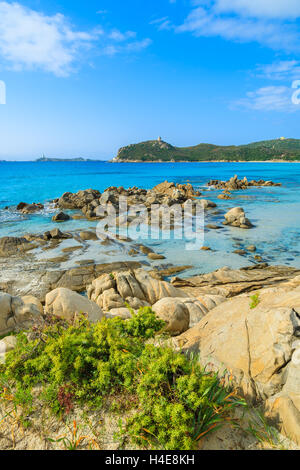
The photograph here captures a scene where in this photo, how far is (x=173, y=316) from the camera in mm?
7363

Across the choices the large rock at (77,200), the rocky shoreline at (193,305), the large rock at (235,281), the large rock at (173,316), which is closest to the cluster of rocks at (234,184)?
the large rock at (77,200)

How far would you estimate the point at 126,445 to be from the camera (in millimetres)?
3545

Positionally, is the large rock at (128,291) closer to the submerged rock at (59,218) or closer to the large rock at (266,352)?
the large rock at (266,352)

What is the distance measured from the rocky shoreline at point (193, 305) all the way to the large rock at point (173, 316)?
3 cm

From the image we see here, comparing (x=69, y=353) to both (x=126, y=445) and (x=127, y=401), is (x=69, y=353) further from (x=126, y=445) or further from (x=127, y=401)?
(x=126, y=445)

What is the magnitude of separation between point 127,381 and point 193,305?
5088 mm

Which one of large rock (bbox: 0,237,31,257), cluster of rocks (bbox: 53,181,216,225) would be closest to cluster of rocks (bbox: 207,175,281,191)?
cluster of rocks (bbox: 53,181,216,225)

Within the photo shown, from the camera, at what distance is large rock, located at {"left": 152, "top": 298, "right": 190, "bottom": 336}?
727 centimetres

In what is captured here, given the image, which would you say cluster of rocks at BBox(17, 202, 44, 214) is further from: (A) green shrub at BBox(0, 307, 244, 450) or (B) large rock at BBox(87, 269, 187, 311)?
(A) green shrub at BBox(0, 307, 244, 450)

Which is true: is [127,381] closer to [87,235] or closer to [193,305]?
[193,305]

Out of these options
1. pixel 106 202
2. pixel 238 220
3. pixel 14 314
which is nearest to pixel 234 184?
pixel 106 202

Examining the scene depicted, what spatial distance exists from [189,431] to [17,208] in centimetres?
3965

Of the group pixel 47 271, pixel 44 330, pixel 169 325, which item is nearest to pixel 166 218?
pixel 47 271

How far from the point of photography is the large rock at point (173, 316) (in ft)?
23.8
